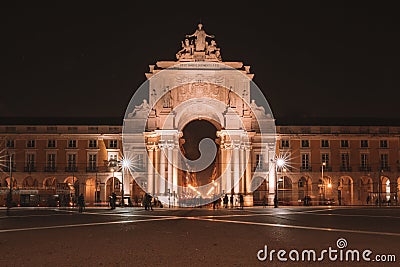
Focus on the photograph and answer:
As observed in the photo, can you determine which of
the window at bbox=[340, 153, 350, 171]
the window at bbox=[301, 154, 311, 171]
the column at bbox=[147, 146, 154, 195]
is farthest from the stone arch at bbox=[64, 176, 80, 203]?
the window at bbox=[340, 153, 350, 171]

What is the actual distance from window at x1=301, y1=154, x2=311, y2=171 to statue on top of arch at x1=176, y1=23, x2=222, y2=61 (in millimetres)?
16786

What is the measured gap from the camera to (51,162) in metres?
68.9

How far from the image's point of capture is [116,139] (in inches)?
2719

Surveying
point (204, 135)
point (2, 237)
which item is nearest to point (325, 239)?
point (2, 237)

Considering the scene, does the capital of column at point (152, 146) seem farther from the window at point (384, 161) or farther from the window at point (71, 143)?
the window at point (384, 161)

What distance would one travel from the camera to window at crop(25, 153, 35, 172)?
6819 centimetres

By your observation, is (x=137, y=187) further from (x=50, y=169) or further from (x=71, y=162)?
(x=50, y=169)

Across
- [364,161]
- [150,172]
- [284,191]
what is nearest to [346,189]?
[364,161]

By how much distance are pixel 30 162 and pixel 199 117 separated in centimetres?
2240

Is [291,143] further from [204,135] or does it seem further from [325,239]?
[325,239]

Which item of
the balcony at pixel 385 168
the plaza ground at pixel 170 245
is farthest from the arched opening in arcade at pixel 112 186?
the plaza ground at pixel 170 245

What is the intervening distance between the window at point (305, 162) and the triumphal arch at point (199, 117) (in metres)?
4.73

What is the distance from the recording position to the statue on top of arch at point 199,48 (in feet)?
212

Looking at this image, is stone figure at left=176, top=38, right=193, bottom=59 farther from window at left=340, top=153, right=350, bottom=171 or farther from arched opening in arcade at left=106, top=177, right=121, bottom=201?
window at left=340, top=153, right=350, bottom=171
